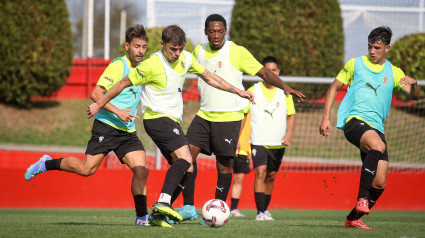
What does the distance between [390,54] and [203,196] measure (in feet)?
28.4

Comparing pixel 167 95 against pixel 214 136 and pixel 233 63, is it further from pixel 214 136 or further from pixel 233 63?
pixel 233 63

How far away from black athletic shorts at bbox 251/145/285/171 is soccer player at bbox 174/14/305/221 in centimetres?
170

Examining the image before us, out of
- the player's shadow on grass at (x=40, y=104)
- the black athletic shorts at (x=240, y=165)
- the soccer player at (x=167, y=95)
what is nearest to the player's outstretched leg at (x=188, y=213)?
the soccer player at (x=167, y=95)

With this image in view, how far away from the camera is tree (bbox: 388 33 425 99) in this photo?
18.2 m

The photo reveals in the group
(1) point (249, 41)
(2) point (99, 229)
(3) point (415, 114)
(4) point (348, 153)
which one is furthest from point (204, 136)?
(1) point (249, 41)

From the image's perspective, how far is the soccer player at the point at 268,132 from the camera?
10.2 meters

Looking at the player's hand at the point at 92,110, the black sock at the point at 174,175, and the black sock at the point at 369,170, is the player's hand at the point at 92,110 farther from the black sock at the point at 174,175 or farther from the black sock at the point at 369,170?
the black sock at the point at 369,170

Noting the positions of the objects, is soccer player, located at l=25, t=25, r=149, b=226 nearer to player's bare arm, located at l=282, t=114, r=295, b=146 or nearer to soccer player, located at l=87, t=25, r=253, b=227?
soccer player, located at l=87, t=25, r=253, b=227

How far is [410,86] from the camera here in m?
7.78

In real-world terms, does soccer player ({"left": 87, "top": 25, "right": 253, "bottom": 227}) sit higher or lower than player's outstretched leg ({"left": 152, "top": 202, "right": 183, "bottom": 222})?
higher

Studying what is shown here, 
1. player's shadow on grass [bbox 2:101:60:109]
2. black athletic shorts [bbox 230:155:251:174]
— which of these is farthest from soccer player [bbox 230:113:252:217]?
player's shadow on grass [bbox 2:101:60:109]

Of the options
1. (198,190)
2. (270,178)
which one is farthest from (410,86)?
(198,190)

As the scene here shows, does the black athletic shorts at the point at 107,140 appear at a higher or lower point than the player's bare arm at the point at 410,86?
lower

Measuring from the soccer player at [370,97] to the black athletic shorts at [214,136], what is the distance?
147cm
